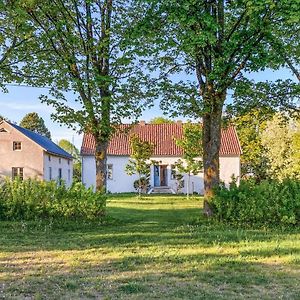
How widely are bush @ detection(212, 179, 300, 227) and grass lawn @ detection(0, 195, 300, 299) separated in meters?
0.86

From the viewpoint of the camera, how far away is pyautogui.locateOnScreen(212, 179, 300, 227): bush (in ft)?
35.6

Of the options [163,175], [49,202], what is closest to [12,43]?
[49,202]

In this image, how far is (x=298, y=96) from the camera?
42.8 ft

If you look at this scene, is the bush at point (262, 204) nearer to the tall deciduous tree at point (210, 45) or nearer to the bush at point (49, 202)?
the tall deciduous tree at point (210, 45)

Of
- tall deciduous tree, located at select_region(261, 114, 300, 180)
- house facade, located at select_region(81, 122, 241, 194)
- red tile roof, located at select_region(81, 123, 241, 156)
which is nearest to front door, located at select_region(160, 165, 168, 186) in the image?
house facade, located at select_region(81, 122, 241, 194)

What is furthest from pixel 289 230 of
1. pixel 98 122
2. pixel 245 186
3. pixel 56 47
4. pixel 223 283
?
pixel 56 47

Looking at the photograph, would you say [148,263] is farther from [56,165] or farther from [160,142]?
[56,165]

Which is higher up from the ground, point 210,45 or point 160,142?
point 210,45

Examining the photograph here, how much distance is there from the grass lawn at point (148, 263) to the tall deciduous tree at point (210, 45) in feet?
11.6

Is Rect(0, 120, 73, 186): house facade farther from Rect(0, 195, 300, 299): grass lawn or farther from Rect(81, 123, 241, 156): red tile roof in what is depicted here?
Rect(0, 195, 300, 299): grass lawn

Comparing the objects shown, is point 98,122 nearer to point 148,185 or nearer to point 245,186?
point 245,186

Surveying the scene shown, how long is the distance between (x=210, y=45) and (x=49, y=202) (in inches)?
261

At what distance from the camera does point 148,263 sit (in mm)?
6281

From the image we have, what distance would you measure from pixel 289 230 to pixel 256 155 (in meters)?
24.4
